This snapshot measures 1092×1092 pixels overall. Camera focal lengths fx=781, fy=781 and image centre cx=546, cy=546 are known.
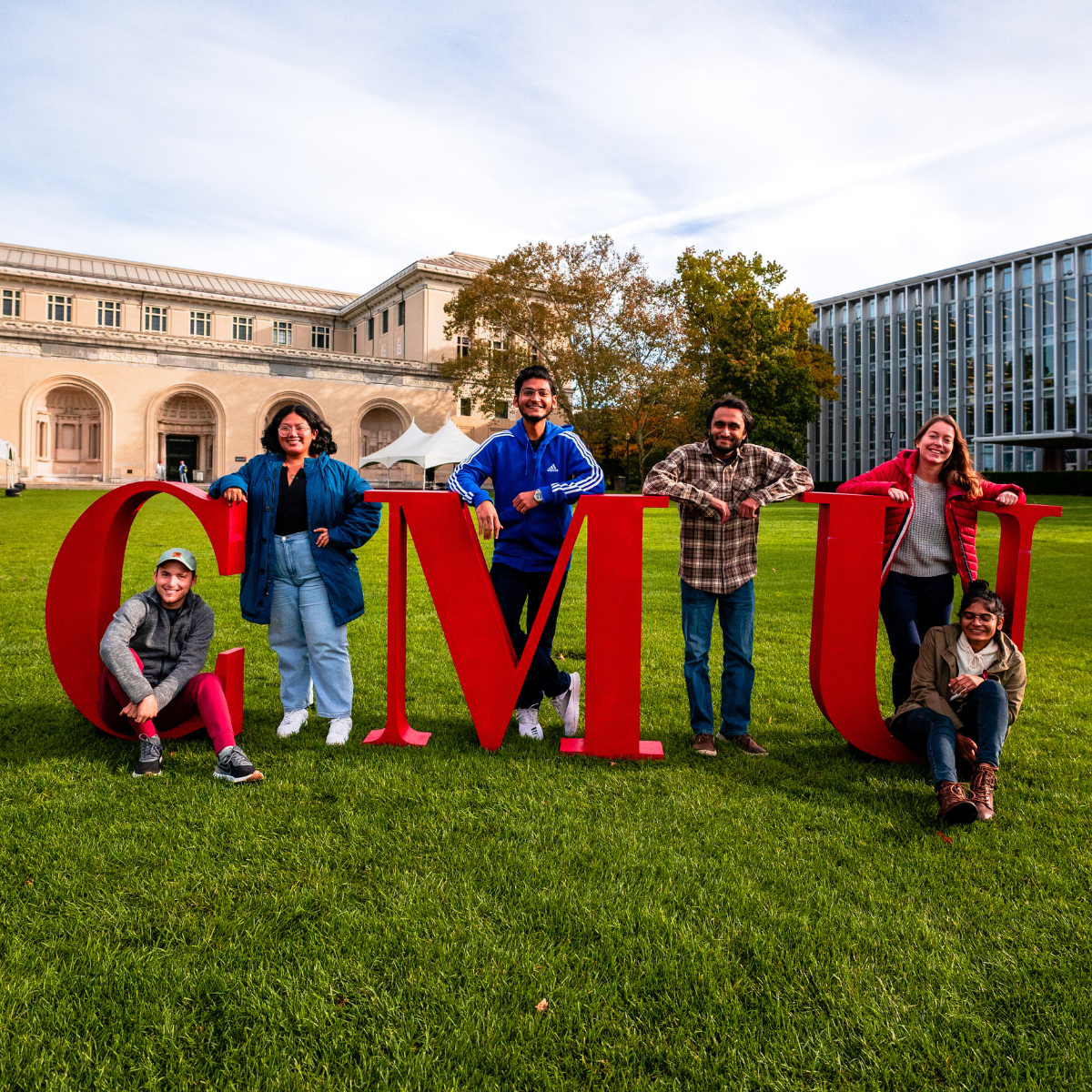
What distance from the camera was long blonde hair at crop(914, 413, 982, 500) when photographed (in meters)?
4.21

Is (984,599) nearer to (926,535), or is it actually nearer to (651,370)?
(926,535)

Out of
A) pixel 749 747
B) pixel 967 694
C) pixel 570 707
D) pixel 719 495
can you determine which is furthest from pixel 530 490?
pixel 967 694

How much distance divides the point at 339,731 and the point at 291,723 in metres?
0.35

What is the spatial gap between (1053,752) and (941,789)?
1407mm

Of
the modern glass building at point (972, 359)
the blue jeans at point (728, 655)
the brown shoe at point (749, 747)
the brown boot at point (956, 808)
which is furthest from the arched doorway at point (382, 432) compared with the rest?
the brown boot at point (956, 808)

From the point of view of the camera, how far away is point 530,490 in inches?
175

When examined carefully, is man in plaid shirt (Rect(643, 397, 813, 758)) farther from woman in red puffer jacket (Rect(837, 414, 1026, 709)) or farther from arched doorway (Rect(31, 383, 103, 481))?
arched doorway (Rect(31, 383, 103, 481))

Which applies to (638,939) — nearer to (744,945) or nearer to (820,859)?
(744,945)

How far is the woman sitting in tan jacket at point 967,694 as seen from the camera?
3719mm

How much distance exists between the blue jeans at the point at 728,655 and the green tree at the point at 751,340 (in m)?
30.5

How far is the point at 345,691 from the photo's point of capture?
4.74m

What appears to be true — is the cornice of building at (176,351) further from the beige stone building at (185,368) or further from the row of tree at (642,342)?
the row of tree at (642,342)

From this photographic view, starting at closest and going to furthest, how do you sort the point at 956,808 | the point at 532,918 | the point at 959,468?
the point at 532,918
the point at 956,808
the point at 959,468

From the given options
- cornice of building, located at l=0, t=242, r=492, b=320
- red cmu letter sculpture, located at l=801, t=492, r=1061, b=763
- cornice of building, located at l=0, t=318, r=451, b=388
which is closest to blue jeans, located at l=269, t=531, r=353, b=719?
red cmu letter sculpture, located at l=801, t=492, r=1061, b=763
